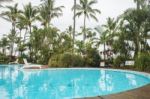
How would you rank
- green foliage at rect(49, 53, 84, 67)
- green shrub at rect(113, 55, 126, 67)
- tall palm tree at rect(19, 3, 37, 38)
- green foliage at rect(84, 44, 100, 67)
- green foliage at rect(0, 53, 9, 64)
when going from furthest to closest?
tall palm tree at rect(19, 3, 37, 38), green foliage at rect(0, 53, 9, 64), green foliage at rect(84, 44, 100, 67), green foliage at rect(49, 53, 84, 67), green shrub at rect(113, 55, 126, 67)

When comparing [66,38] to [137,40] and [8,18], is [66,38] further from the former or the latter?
[8,18]

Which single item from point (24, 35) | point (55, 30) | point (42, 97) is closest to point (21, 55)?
point (24, 35)

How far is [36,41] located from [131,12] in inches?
530

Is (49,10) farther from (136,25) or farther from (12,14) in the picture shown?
(136,25)

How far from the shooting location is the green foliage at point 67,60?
93.3 ft

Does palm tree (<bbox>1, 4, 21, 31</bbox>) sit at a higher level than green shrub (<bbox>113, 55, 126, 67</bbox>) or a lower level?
higher

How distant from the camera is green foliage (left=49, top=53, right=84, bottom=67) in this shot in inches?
1120

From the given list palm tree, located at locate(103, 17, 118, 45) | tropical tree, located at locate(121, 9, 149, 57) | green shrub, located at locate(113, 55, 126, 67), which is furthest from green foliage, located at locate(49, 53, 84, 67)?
palm tree, located at locate(103, 17, 118, 45)

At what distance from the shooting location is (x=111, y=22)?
36000 mm

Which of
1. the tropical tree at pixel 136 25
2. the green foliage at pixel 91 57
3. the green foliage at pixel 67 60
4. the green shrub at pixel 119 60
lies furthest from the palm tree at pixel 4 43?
the tropical tree at pixel 136 25

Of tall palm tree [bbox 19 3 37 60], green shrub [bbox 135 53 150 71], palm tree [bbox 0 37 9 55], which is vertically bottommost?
green shrub [bbox 135 53 150 71]

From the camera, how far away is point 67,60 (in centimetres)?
2873

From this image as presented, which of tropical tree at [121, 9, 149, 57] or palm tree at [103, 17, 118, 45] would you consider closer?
tropical tree at [121, 9, 149, 57]

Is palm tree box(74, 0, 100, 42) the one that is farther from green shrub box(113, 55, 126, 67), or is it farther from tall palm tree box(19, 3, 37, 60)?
green shrub box(113, 55, 126, 67)
